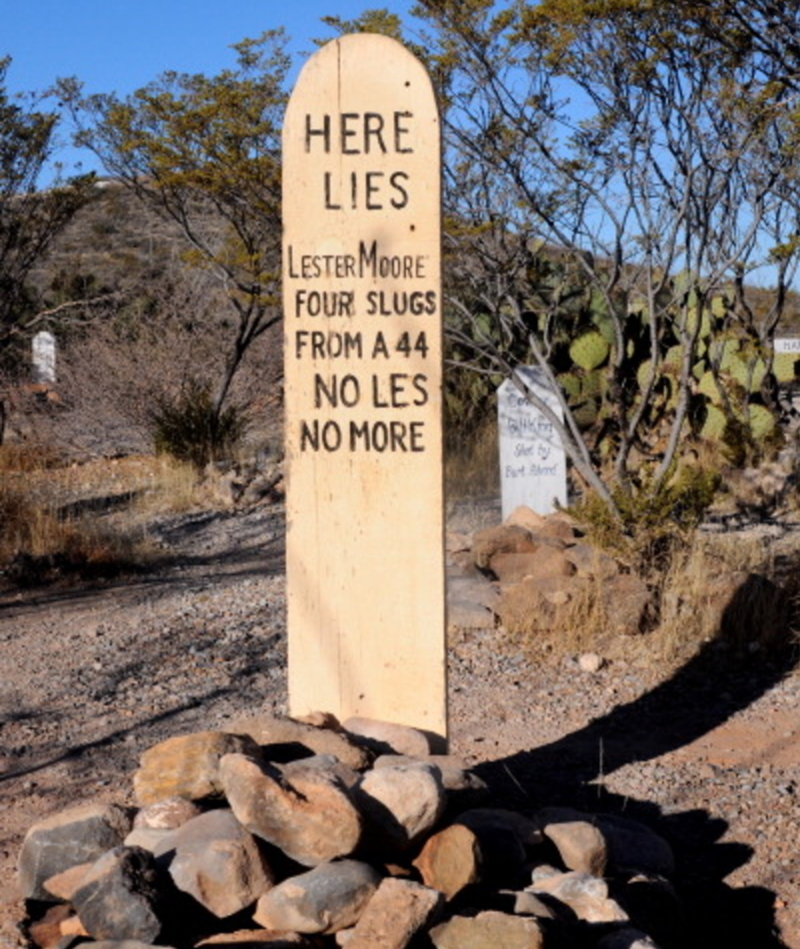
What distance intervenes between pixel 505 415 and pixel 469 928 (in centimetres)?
708

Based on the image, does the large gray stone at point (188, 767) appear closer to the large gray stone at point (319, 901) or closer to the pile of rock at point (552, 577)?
the large gray stone at point (319, 901)

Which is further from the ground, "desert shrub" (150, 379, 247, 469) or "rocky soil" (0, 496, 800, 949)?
"desert shrub" (150, 379, 247, 469)

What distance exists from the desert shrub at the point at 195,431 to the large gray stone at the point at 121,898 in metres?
11.8

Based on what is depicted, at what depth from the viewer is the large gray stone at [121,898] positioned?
11.4 feet

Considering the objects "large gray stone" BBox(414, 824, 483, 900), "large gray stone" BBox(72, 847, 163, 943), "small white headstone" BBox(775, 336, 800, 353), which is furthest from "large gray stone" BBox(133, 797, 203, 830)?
"small white headstone" BBox(775, 336, 800, 353)

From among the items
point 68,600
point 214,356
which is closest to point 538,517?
point 68,600

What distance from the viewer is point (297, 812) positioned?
12.6 feet

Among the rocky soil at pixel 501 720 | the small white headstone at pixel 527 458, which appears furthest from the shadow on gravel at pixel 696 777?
the small white headstone at pixel 527 458

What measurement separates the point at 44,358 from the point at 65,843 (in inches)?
616

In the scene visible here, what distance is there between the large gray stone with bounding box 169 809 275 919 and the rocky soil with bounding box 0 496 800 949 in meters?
0.45

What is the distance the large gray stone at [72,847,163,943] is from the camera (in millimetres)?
3486

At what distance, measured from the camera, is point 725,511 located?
11.5 meters

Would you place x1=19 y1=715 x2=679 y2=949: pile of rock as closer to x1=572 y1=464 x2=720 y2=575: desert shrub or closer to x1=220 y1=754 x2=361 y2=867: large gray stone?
x1=220 y1=754 x2=361 y2=867: large gray stone

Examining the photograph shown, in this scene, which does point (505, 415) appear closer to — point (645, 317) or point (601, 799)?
point (645, 317)
